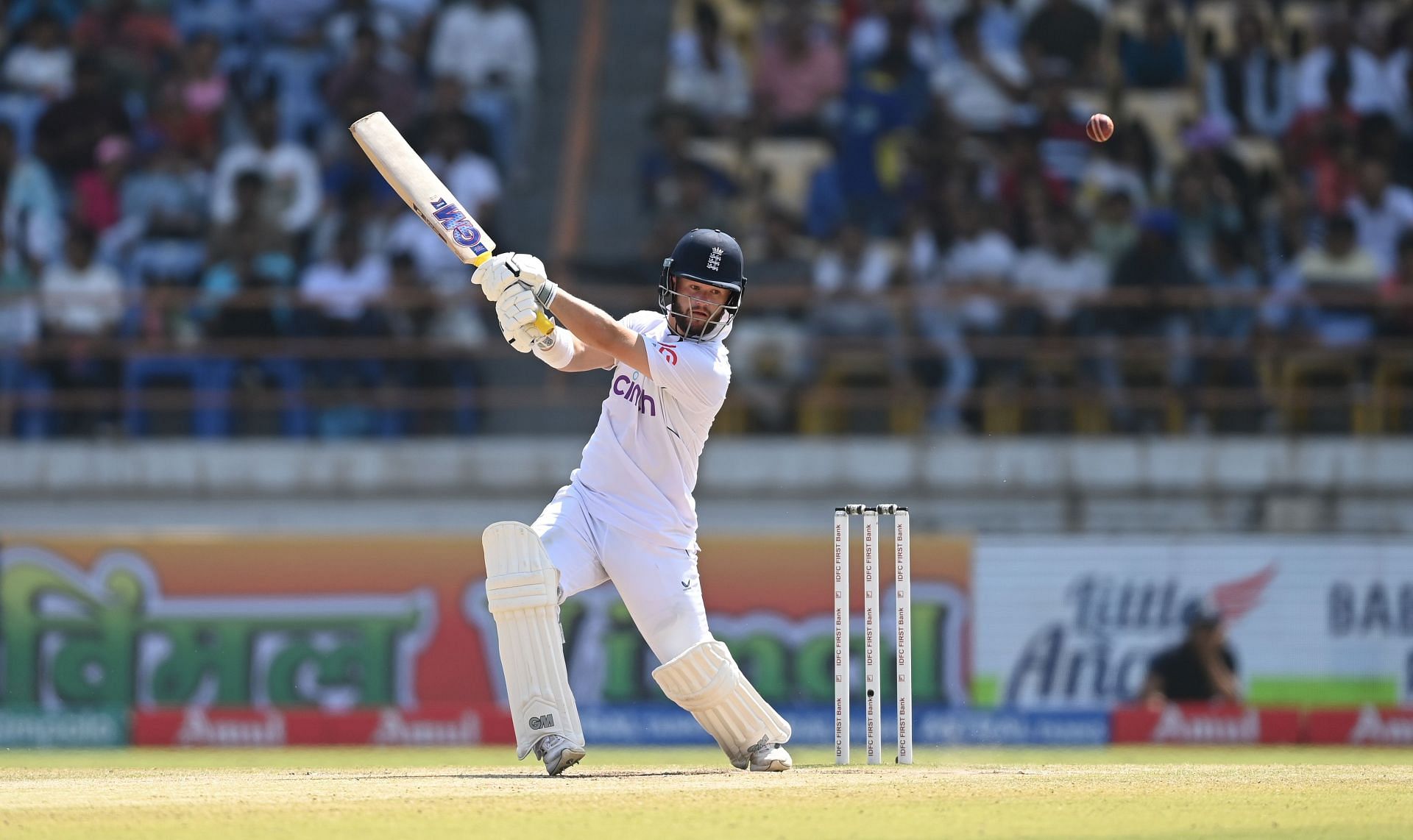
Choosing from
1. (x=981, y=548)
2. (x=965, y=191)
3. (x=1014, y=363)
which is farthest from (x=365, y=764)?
(x=965, y=191)

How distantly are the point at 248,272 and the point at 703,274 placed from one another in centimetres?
623

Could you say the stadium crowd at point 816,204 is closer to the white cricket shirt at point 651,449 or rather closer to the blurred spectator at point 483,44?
the blurred spectator at point 483,44

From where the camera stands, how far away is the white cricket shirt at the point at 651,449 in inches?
256

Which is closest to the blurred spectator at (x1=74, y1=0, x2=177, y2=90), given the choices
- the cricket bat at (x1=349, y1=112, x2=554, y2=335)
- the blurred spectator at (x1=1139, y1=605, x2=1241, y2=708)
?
the blurred spectator at (x1=1139, y1=605, x2=1241, y2=708)

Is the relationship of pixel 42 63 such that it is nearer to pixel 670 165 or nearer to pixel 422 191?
pixel 670 165

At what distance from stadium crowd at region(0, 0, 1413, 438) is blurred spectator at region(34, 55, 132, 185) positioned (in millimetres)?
21

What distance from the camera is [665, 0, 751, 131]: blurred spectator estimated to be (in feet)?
43.9

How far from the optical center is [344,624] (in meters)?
11.0

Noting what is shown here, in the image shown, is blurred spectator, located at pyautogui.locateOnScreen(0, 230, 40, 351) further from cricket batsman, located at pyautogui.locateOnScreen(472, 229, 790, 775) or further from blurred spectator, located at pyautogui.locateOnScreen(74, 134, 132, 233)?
cricket batsman, located at pyautogui.locateOnScreen(472, 229, 790, 775)

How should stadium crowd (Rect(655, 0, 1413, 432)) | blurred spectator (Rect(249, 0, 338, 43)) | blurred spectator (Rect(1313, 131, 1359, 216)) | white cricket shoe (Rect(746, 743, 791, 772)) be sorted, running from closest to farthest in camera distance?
white cricket shoe (Rect(746, 743, 791, 772)), stadium crowd (Rect(655, 0, 1413, 432)), blurred spectator (Rect(1313, 131, 1359, 216)), blurred spectator (Rect(249, 0, 338, 43))

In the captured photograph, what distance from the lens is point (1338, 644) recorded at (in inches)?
428

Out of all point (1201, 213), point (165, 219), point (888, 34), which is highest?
point (888, 34)

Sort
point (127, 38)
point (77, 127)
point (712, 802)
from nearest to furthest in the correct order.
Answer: point (712, 802), point (77, 127), point (127, 38)

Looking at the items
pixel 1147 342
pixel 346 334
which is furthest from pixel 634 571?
pixel 346 334
